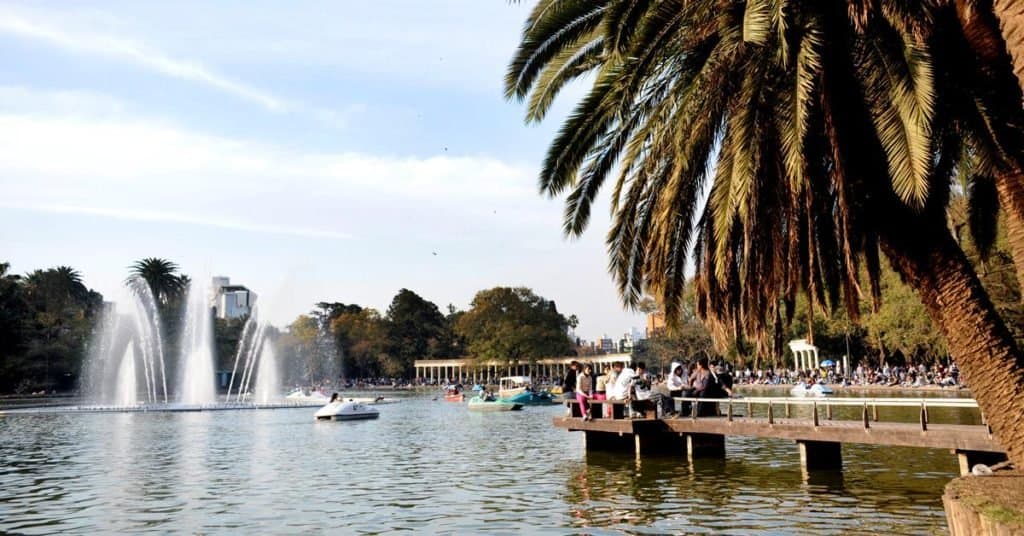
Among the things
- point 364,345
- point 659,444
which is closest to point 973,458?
point 659,444

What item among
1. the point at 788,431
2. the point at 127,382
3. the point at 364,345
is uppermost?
the point at 364,345

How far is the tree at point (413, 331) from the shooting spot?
178875 millimetres

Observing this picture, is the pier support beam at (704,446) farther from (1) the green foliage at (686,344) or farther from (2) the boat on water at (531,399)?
(1) the green foliage at (686,344)

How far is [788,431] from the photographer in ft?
70.2

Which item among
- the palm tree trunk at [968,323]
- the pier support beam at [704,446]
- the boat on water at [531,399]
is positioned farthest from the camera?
the boat on water at [531,399]

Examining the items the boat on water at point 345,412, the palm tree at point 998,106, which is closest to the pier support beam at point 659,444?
the palm tree at point 998,106

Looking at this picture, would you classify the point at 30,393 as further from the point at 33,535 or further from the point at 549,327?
the point at 33,535

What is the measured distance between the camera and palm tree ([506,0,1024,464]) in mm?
10586

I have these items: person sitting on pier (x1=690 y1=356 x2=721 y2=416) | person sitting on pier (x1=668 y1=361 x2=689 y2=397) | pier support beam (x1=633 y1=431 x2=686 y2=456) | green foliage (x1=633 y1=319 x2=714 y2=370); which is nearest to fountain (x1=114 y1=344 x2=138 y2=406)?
green foliage (x1=633 y1=319 x2=714 y2=370)

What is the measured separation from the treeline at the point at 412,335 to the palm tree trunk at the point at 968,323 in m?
133

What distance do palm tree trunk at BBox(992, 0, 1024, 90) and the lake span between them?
8598 millimetres

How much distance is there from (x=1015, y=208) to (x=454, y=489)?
14.4 meters

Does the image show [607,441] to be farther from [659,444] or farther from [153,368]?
[153,368]

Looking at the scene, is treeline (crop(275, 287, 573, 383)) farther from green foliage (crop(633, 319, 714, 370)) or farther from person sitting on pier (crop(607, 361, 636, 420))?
person sitting on pier (crop(607, 361, 636, 420))
